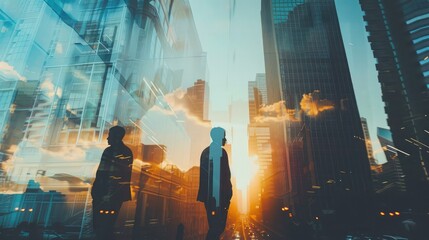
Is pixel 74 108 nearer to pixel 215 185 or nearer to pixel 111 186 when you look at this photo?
pixel 111 186

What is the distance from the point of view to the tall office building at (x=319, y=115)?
114 ft

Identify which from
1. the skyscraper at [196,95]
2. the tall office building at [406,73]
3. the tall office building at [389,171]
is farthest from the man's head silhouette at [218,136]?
the tall office building at [389,171]

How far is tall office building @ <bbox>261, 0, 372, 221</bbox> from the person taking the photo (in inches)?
1363

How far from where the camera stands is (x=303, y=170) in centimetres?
3881

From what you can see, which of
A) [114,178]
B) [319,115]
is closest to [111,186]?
[114,178]

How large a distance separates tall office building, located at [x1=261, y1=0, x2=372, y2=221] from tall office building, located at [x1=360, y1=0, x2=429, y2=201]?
5.98 meters

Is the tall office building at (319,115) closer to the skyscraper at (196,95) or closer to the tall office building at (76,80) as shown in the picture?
the skyscraper at (196,95)

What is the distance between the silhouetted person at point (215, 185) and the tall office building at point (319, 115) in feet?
114

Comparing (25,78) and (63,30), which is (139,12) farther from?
(25,78)

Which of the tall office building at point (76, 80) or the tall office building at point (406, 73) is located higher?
the tall office building at point (406, 73)

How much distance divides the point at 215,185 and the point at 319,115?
4142cm

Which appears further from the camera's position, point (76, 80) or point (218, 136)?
point (76, 80)

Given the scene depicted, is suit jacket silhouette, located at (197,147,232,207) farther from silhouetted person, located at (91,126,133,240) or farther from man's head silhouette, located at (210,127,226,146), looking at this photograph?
silhouetted person, located at (91,126,133,240)

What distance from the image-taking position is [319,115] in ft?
126
